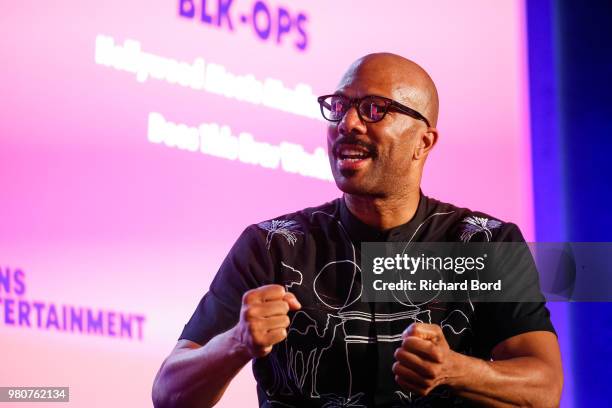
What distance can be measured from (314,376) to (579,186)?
227cm

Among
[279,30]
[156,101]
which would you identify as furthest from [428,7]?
[156,101]

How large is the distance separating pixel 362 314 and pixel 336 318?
6 centimetres

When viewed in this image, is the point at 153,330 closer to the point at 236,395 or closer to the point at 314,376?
the point at 236,395

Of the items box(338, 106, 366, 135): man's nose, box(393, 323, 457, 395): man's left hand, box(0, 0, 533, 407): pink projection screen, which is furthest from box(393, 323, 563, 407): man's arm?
box(0, 0, 533, 407): pink projection screen

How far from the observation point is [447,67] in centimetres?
348

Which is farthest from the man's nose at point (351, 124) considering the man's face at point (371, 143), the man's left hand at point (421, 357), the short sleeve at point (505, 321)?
the man's left hand at point (421, 357)

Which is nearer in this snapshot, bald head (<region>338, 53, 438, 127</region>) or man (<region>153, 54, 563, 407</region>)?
man (<region>153, 54, 563, 407</region>)

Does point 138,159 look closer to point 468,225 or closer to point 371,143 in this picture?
point 371,143

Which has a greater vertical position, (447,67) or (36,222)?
(447,67)

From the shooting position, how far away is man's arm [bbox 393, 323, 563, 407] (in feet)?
5.05

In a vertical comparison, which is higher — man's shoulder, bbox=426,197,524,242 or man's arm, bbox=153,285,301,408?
man's shoulder, bbox=426,197,524,242

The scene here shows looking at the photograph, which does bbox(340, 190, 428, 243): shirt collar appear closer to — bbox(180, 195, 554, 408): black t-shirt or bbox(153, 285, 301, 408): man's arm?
bbox(180, 195, 554, 408): black t-shirt

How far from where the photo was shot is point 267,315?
156cm

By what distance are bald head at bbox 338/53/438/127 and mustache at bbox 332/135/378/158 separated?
12 centimetres
